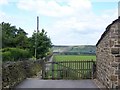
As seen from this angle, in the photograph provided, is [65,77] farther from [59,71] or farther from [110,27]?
[110,27]

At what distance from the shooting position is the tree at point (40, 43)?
2511 cm

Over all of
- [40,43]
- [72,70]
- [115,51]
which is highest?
[40,43]

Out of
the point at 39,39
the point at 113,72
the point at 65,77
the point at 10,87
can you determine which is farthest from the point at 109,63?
the point at 39,39

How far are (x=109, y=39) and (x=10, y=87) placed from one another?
3.77 metres

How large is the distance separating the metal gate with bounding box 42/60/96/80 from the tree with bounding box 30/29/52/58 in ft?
31.2

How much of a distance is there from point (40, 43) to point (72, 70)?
36.9 feet

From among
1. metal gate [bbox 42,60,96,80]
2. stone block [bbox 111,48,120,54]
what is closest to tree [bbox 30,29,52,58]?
metal gate [bbox 42,60,96,80]

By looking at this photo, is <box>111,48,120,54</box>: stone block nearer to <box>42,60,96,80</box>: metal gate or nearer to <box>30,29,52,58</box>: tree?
<box>42,60,96,80</box>: metal gate

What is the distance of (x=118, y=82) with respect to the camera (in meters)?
8.05

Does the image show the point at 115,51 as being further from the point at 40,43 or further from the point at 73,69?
the point at 40,43

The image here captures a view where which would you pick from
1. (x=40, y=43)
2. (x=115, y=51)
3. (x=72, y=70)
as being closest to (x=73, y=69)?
(x=72, y=70)

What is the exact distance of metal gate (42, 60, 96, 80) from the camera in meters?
13.8

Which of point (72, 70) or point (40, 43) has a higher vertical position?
point (40, 43)

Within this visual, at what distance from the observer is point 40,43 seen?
25.3 m
